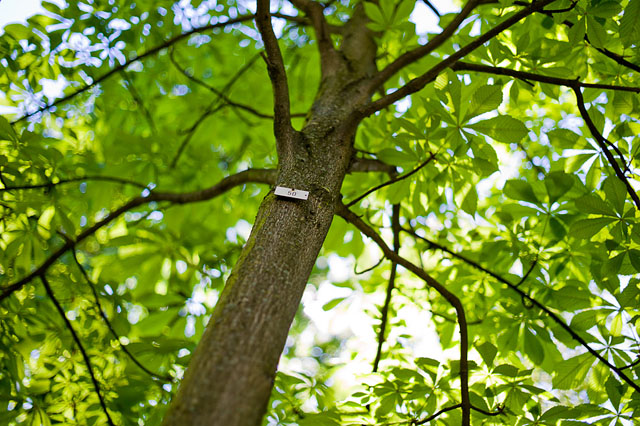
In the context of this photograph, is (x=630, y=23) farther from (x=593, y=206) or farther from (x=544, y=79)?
(x=593, y=206)

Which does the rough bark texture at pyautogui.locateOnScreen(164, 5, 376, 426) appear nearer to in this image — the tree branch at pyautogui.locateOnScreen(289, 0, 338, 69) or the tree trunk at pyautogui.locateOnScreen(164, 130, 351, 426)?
the tree trunk at pyautogui.locateOnScreen(164, 130, 351, 426)

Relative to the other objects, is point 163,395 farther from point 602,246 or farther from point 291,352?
point 291,352

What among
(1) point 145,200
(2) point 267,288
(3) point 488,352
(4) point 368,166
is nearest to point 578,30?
(4) point 368,166

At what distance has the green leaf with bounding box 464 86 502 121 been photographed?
4.82 feet

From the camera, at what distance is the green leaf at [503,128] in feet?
4.96

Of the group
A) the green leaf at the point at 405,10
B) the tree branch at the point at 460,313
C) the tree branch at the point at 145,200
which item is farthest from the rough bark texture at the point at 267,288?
the green leaf at the point at 405,10

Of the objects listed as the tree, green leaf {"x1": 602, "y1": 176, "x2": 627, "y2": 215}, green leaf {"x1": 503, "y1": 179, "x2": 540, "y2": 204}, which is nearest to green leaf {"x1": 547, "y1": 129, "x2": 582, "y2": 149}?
the tree

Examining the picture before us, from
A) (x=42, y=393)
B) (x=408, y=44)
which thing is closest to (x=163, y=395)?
(x=42, y=393)

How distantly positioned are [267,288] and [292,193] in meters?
0.33

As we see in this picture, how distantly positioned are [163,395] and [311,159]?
1126 millimetres

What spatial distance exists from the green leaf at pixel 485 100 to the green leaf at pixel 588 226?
1.66 ft

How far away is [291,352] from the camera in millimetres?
4387

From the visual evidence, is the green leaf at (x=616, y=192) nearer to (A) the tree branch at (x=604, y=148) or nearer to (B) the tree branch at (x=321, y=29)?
(A) the tree branch at (x=604, y=148)

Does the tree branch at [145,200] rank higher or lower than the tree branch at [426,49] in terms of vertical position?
lower
